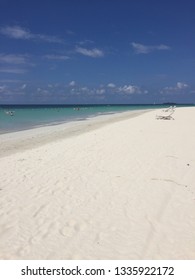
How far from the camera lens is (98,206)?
617 cm

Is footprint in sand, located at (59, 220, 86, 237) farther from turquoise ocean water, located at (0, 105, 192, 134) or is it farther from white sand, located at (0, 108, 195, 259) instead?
turquoise ocean water, located at (0, 105, 192, 134)

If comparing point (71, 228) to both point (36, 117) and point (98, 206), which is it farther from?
point (36, 117)

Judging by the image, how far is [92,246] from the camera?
4.68m

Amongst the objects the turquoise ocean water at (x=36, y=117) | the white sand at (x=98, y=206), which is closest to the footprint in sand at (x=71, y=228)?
the white sand at (x=98, y=206)

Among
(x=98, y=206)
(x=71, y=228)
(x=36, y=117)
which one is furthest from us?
(x=36, y=117)

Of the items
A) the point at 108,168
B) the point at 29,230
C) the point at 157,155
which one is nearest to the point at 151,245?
the point at 29,230

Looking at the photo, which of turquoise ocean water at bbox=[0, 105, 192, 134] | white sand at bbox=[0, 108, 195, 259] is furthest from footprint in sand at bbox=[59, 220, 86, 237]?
turquoise ocean water at bbox=[0, 105, 192, 134]

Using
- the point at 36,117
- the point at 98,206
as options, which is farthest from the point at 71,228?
the point at 36,117

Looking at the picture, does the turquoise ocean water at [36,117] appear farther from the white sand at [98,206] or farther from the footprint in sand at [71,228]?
the footprint in sand at [71,228]

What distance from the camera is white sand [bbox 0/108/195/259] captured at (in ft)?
15.2

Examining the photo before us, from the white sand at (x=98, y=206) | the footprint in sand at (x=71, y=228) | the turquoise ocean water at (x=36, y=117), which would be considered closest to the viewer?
the white sand at (x=98, y=206)

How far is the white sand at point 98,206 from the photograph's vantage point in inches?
183

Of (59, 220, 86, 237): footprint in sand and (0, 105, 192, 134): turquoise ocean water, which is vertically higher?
(0, 105, 192, 134): turquoise ocean water

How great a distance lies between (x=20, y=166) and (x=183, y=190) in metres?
4.70
